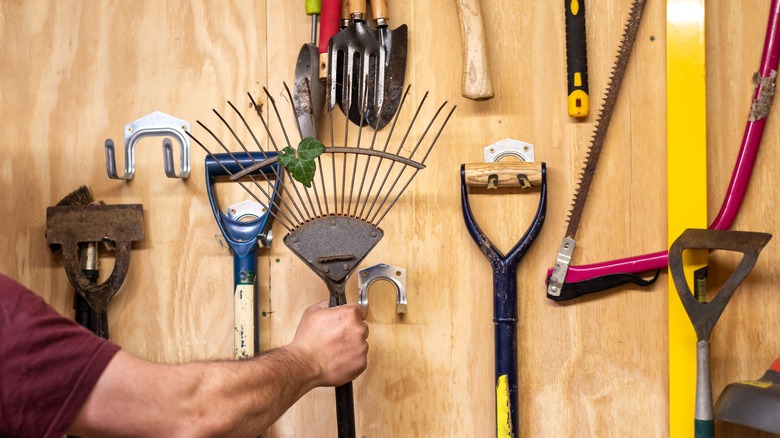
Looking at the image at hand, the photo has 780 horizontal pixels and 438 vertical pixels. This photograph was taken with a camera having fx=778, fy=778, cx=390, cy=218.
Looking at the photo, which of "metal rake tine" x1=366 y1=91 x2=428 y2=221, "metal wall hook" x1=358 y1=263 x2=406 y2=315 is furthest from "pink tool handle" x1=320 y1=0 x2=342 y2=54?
"metal wall hook" x1=358 y1=263 x2=406 y2=315

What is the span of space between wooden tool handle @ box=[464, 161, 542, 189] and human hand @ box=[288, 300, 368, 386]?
403mm

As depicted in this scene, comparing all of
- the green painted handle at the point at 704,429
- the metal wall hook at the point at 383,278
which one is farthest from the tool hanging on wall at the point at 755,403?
the metal wall hook at the point at 383,278

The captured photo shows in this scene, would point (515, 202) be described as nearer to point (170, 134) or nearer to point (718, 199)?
point (718, 199)

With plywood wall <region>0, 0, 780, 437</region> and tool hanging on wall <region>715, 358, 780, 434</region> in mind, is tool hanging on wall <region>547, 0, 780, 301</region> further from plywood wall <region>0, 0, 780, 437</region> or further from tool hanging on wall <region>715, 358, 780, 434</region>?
tool hanging on wall <region>715, 358, 780, 434</region>

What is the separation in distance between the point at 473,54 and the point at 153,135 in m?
0.80

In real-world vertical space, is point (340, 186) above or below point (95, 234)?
above

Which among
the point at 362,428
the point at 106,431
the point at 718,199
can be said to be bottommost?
the point at 362,428

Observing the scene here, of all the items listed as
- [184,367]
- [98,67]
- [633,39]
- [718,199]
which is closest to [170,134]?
[98,67]

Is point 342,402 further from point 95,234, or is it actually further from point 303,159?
point 95,234

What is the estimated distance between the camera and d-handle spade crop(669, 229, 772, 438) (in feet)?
4.85

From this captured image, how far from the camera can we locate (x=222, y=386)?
1.25 m

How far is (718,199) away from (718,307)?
0.97ft

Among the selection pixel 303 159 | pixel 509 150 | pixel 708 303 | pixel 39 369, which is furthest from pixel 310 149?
pixel 708 303

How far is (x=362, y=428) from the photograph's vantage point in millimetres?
1792
